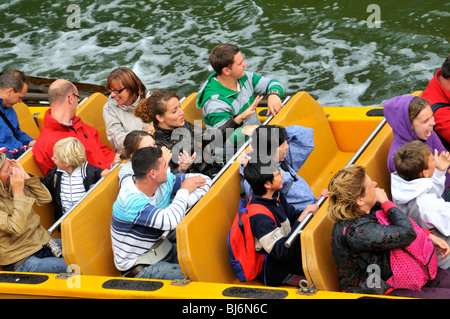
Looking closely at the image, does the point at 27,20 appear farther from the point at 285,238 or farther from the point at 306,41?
the point at 285,238

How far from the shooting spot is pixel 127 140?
10.4 ft

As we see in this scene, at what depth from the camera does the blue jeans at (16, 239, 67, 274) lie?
3.04m

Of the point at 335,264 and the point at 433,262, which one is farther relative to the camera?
the point at 335,264

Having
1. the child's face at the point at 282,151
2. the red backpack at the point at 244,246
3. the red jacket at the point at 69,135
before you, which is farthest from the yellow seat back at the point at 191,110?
the red backpack at the point at 244,246

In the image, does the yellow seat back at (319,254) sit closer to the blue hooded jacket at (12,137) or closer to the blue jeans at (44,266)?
the blue jeans at (44,266)

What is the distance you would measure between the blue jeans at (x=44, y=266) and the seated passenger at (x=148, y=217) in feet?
1.03

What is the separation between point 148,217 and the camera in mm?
2771

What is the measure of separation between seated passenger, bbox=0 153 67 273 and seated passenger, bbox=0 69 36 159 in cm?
61

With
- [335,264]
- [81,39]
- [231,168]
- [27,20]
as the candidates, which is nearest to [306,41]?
[81,39]

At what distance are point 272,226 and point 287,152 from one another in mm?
665

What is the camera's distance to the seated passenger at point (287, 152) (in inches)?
115

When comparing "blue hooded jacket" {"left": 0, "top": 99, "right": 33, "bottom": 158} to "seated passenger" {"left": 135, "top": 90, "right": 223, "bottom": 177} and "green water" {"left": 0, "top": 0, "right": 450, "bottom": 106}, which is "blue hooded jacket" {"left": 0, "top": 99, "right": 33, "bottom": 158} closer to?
"seated passenger" {"left": 135, "top": 90, "right": 223, "bottom": 177}

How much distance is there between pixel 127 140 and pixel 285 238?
3.32ft

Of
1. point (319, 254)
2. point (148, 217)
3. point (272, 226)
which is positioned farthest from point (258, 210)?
point (148, 217)
